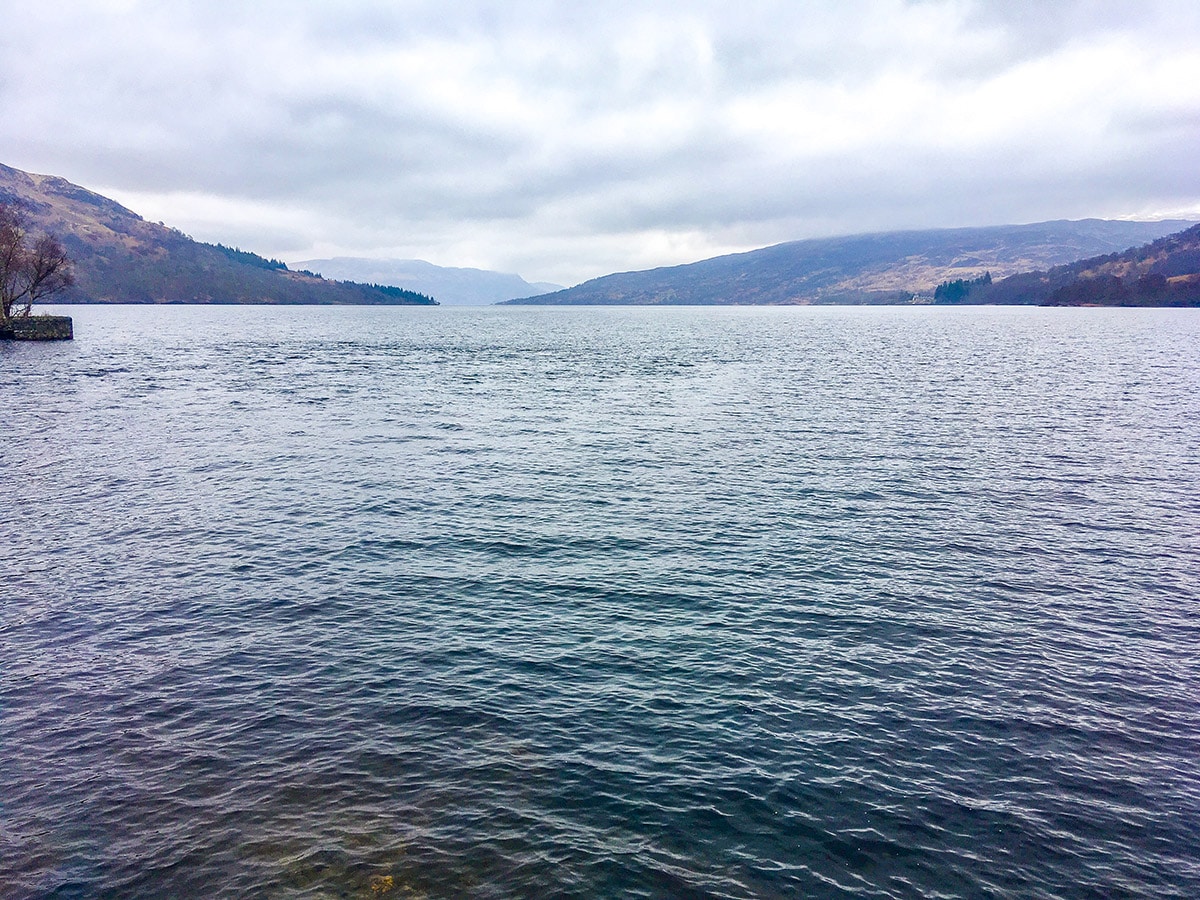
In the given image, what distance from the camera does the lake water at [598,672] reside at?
54.6ft

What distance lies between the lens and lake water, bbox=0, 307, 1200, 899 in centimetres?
1664

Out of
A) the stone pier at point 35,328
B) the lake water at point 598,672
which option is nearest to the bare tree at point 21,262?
the stone pier at point 35,328

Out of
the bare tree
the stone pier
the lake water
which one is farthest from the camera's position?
the stone pier

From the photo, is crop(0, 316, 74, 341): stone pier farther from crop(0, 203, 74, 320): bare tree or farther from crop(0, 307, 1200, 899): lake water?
crop(0, 307, 1200, 899): lake water

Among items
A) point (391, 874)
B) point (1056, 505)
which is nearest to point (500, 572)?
point (391, 874)

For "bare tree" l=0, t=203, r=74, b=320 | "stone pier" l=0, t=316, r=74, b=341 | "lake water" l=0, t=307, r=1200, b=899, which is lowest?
"lake water" l=0, t=307, r=1200, b=899

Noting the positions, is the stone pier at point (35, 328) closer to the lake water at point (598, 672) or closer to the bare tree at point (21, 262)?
the bare tree at point (21, 262)

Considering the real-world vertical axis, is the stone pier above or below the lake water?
above

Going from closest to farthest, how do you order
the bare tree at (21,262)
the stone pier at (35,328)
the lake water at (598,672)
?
the lake water at (598,672), the bare tree at (21,262), the stone pier at (35,328)

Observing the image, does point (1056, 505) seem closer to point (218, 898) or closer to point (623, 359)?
point (218, 898)

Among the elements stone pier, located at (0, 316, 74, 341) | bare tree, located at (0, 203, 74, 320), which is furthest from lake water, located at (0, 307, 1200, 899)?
stone pier, located at (0, 316, 74, 341)

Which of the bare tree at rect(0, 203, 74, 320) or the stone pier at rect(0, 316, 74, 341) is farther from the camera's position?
the stone pier at rect(0, 316, 74, 341)

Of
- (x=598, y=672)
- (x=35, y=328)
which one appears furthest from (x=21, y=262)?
(x=598, y=672)

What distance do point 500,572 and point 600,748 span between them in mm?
13967
